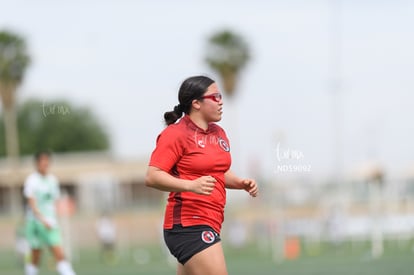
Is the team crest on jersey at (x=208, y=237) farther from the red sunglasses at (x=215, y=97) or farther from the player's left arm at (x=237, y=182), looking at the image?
the red sunglasses at (x=215, y=97)

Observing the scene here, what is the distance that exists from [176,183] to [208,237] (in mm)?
487

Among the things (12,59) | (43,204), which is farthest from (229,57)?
(43,204)

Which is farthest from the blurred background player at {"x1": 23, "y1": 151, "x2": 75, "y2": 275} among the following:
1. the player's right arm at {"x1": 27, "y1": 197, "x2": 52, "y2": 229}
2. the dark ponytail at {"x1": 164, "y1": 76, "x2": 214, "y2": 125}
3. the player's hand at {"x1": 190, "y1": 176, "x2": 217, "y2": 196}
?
the player's hand at {"x1": 190, "y1": 176, "x2": 217, "y2": 196}

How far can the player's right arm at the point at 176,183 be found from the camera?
675 centimetres

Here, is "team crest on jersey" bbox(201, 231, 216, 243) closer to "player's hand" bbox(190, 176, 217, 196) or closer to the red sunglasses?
"player's hand" bbox(190, 176, 217, 196)

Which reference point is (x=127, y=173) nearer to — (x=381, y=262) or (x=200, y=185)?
(x=381, y=262)

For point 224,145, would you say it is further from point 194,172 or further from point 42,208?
point 42,208

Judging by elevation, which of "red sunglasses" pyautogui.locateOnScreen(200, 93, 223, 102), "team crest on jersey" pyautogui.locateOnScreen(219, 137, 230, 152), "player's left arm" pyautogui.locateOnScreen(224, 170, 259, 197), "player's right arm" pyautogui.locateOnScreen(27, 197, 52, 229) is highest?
"red sunglasses" pyautogui.locateOnScreen(200, 93, 223, 102)

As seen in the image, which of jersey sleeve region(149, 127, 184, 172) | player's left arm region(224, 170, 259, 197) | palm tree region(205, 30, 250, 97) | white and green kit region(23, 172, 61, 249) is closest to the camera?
jersey sleeve region(149, 127, 184, 172)

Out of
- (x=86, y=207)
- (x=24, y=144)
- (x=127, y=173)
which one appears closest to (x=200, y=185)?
(x=86, y=207)

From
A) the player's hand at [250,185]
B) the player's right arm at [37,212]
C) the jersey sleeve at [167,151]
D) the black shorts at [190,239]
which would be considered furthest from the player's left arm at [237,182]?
the player's right arm at [37,212]

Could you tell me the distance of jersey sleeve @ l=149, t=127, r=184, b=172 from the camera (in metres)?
6.92

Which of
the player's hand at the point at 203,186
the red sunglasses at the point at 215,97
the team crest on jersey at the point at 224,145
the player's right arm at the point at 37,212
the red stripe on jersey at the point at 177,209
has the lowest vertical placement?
the player's right arm at the point at 37,212

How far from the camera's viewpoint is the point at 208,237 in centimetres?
702
